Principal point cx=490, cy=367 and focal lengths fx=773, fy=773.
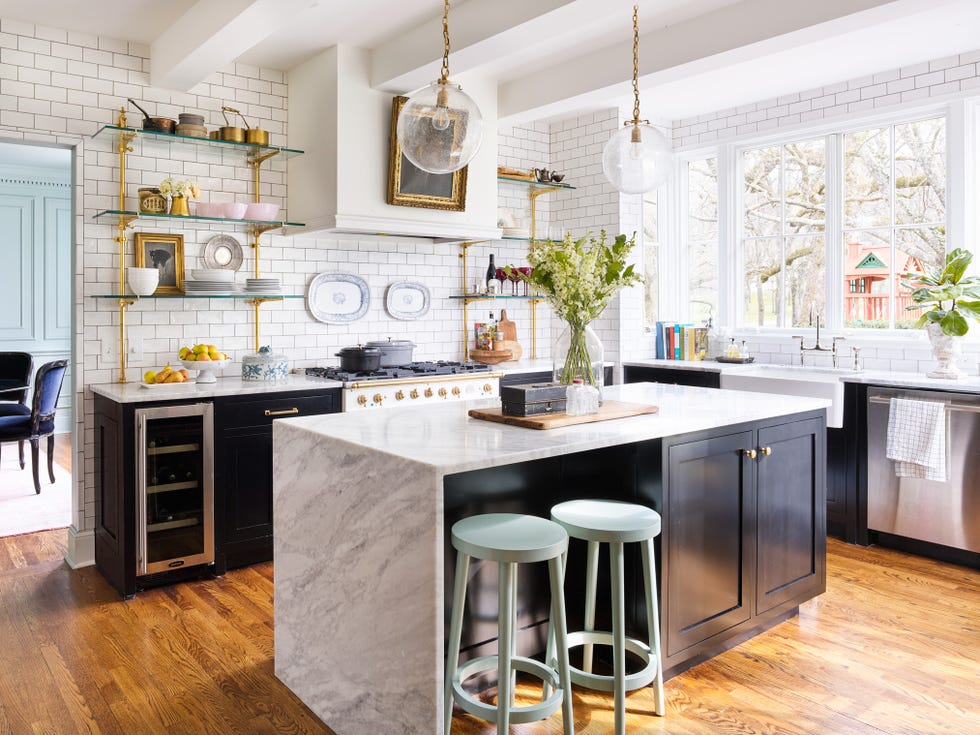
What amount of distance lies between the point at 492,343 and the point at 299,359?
1.44m

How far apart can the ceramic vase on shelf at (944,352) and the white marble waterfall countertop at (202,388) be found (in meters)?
3.45

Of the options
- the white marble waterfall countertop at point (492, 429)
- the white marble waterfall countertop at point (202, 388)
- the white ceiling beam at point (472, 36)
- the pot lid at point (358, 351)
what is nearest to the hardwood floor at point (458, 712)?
the white marble waterfall countertop at point (492, 429)

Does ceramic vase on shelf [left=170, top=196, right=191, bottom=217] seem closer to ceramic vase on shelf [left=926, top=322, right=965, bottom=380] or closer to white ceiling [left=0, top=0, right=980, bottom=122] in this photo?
white ceiling [left=0, top=0, right=980, bottom=122]

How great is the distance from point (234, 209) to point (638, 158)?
257 centimetres

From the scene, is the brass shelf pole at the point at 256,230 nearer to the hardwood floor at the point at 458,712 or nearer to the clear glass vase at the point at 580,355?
the hardwood floor at the point at 458,712

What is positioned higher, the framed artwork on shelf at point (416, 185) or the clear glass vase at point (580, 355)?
the framed artwork on shelf at point (416, 185)

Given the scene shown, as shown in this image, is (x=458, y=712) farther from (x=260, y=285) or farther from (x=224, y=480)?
(x=260, y=285)

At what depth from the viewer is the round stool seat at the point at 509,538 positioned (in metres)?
2.24

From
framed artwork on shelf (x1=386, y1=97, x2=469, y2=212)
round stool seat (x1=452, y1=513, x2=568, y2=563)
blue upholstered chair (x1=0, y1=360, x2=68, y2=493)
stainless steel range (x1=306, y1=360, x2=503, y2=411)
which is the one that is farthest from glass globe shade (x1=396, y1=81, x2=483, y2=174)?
blue upholstered chair (x1=0, y1=360, x2=68, y2=493)

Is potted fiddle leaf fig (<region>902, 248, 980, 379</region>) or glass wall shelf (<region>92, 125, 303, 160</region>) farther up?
glass wall shelf (<region>92, 125, 303, 160</region>)

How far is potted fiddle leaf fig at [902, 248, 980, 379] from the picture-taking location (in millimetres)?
4340

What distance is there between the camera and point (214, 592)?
13.0 feet

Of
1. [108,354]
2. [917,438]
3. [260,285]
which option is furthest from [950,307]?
[108,354]

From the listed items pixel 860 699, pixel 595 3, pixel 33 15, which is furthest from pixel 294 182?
pixel 860 699
